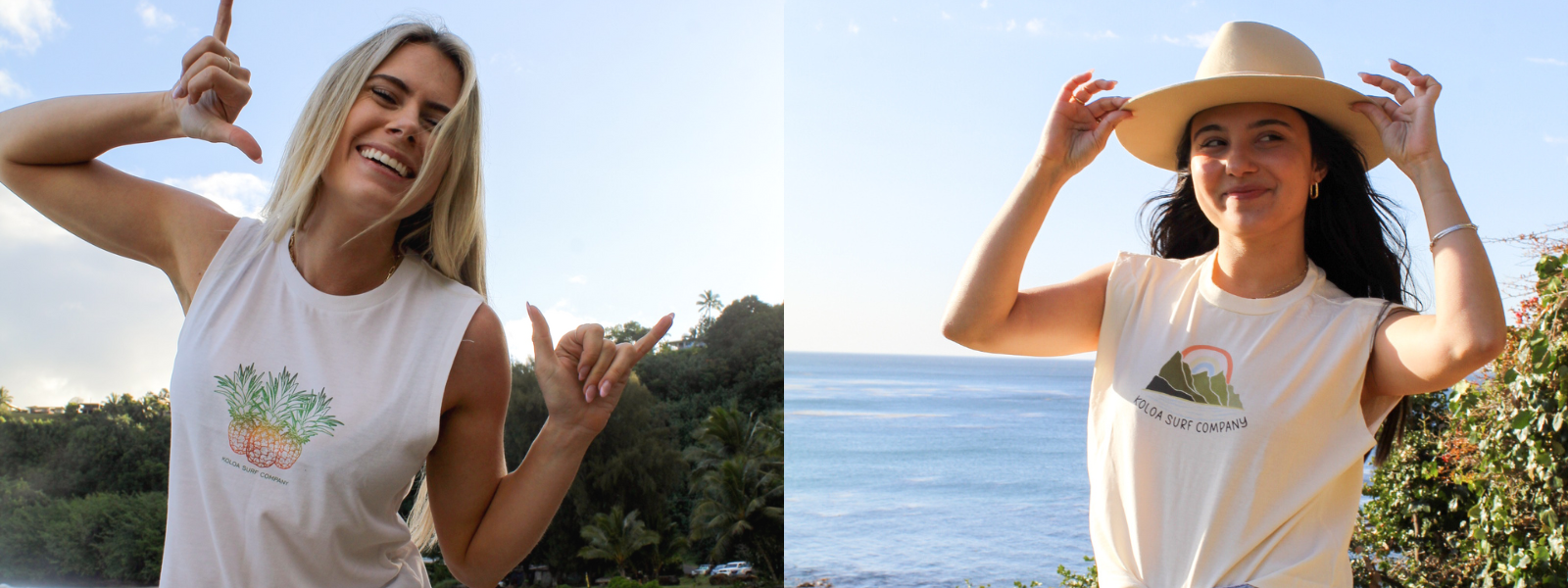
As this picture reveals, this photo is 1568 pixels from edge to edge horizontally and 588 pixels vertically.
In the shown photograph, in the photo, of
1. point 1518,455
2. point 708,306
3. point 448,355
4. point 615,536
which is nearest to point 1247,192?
point 448,355

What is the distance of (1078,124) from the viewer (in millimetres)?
1559

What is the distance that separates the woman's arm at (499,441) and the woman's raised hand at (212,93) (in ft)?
1.45

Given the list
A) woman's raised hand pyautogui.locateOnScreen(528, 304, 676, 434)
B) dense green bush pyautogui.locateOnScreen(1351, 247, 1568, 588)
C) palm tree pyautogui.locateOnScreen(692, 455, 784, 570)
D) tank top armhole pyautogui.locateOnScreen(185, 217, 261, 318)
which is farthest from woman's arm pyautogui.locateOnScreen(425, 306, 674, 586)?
palm tree pyautogui.locateOnScreen(692, 455, 784, 570)

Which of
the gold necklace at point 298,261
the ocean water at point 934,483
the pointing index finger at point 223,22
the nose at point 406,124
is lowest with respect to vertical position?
the ocean water at point 934,483

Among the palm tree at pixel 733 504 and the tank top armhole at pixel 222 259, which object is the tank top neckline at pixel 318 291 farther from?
the palm tree at pixel 733 504

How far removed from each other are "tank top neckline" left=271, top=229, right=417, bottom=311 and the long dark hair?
1.31 meters

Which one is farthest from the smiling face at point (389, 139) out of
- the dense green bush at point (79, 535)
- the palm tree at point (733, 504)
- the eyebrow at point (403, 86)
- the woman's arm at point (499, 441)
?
the palm tree at point (733, 504)

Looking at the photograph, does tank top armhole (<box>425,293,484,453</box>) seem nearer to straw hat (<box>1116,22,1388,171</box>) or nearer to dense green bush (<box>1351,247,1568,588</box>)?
straw hat (<box>1116,22,1388,171</box>)

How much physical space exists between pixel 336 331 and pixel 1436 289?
1.62 meters

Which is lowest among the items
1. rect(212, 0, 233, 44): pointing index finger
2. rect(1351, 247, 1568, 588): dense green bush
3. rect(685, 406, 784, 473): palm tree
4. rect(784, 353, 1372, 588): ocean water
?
rect(784, 353, 1372, 588): ocean water

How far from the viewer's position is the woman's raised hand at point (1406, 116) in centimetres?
143

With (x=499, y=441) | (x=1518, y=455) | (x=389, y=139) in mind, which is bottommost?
(x=1518, y=455)

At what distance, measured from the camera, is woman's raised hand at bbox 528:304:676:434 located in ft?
4.70

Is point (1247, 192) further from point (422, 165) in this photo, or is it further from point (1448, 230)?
point (422, 165)
